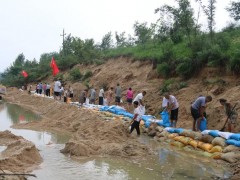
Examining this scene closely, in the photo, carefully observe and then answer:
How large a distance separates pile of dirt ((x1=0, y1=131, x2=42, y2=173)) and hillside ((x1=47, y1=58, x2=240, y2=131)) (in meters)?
6.01

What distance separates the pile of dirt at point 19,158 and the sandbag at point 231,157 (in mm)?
4198

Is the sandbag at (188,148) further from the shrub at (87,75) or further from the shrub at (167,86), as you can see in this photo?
the shrub at (87,75)

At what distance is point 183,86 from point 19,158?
1006 centimetres

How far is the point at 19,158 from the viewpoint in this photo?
7496 millimetres

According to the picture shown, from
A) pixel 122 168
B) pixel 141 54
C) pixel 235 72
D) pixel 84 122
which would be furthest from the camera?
pixel 141 54

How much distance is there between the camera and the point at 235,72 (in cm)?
1430

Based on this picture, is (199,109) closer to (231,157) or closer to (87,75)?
(231,157)

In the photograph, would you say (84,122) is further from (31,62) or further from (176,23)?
(31,62)

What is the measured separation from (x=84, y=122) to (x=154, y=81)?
24.2ft

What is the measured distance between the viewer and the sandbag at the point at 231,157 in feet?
26.9

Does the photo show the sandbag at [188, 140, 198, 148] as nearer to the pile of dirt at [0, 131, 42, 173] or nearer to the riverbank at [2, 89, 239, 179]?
the riverbank at [2, 89, 239, 179]

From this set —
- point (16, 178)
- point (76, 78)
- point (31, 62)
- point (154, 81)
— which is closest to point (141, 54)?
point (154, 81)

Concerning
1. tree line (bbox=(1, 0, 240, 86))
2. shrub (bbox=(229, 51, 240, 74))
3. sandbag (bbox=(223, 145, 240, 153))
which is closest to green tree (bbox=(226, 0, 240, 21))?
tree line (bbox=(1, 0, 240, 86))

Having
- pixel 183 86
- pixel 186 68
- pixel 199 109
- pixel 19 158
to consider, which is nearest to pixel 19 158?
pixel 19 158
